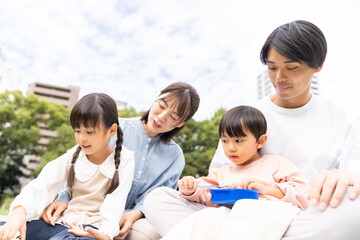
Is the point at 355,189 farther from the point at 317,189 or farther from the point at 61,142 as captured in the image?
the point at 61,142

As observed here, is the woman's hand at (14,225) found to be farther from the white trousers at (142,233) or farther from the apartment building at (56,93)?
the apartment building at (56,93)

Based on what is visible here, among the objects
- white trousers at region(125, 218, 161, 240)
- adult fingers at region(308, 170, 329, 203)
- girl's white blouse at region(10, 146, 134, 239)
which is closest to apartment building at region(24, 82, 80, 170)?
girl's white blouse at region(10, 146, 134, 239)

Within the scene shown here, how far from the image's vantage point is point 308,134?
2.05 meters

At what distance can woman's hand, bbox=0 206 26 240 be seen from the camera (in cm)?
153

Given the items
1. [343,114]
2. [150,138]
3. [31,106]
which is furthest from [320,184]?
[31,106]

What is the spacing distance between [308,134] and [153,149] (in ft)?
3.89

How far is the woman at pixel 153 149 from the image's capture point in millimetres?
2035

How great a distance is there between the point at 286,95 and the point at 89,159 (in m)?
1.34

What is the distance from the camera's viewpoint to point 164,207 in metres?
1.67

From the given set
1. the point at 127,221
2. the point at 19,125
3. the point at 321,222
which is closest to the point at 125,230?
the point at 127,221

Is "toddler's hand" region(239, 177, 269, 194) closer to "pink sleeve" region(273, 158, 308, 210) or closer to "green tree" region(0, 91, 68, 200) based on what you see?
"pink sleeve" region(273, 158, 308, 210)

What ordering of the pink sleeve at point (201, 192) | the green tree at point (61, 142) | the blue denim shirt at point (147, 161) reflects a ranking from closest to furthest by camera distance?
1. the pink sleeve at point (201, 192)
2. the blue denim shirt at point (147, 161)
3. the green tree at point (61, 142)

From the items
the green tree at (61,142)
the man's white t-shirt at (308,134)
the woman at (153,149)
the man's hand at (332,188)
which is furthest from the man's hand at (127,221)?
the green tree at (61,142)

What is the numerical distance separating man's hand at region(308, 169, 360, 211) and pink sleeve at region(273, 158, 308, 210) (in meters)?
0.37
